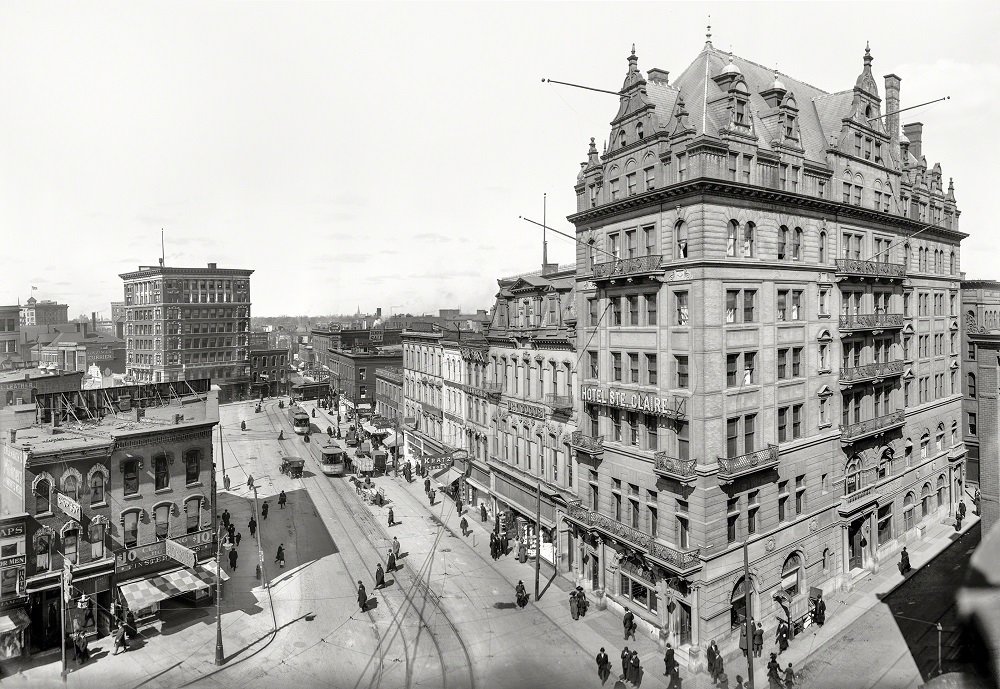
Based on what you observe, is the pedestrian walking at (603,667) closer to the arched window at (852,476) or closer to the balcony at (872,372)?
the arched window at (852,476)

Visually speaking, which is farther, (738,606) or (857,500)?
(857,500)

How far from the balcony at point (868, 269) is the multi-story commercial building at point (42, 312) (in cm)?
14669

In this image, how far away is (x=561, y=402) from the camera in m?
38.5

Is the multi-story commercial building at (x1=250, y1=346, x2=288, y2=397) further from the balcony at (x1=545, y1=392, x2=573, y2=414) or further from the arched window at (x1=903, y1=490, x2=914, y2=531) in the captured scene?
the arched window at (x1=903, y1=490, x2=914, y2=531)

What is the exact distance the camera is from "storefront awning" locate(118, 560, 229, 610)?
99.5 feet

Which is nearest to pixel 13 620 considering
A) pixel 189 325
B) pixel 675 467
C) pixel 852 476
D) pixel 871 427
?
pixel 675 467

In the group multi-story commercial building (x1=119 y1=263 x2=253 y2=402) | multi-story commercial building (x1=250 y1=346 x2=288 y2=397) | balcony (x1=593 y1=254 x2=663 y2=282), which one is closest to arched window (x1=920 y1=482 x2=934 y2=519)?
balcony (x1=593 y1=254 x2=663 y2=282)

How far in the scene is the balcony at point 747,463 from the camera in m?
28.8

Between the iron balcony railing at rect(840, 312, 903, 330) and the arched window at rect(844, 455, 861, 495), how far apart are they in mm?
8400

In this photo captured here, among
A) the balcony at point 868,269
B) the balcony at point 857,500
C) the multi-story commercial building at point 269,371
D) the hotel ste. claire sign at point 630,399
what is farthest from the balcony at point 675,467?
the multi-story commercial building at point 269,371

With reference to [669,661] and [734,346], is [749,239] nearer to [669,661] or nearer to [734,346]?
[734,346]

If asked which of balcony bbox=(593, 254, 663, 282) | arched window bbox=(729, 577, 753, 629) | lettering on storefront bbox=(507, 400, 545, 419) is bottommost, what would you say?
arched window bbox=(729, 577, 753, 629)

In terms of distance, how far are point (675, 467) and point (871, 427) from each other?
17.8 metres

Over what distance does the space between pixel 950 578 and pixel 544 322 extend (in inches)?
1203
